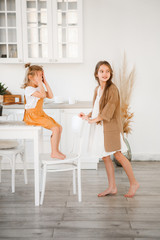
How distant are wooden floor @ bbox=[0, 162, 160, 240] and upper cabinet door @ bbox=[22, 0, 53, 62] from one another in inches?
66.5

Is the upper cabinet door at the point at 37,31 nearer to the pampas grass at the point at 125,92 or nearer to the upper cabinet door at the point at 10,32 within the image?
the upper cabinet door at the point at 10,32

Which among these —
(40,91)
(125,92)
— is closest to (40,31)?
(40,91)

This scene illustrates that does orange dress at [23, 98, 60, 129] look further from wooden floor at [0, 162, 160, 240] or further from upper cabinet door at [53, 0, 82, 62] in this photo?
upper cabinet door at [53, 0, 82, 62]

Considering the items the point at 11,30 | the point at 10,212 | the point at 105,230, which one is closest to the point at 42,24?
the point at 11,30

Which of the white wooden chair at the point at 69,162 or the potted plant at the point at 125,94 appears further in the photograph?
the potted plant at the point at 125,94

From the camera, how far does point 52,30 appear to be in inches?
149

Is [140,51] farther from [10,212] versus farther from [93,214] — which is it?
[10,212]

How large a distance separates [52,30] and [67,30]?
20cm

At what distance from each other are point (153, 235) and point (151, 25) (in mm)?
3047

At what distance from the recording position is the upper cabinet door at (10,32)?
3756 millimetres

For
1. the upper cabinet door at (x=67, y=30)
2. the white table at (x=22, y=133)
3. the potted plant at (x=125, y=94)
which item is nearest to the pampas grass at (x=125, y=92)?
the potted plant at (x=125, y=94)

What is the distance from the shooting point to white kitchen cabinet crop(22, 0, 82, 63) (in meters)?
3.75

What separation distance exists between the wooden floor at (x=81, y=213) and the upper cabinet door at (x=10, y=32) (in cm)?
168

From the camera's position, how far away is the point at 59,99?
3.93 metres
